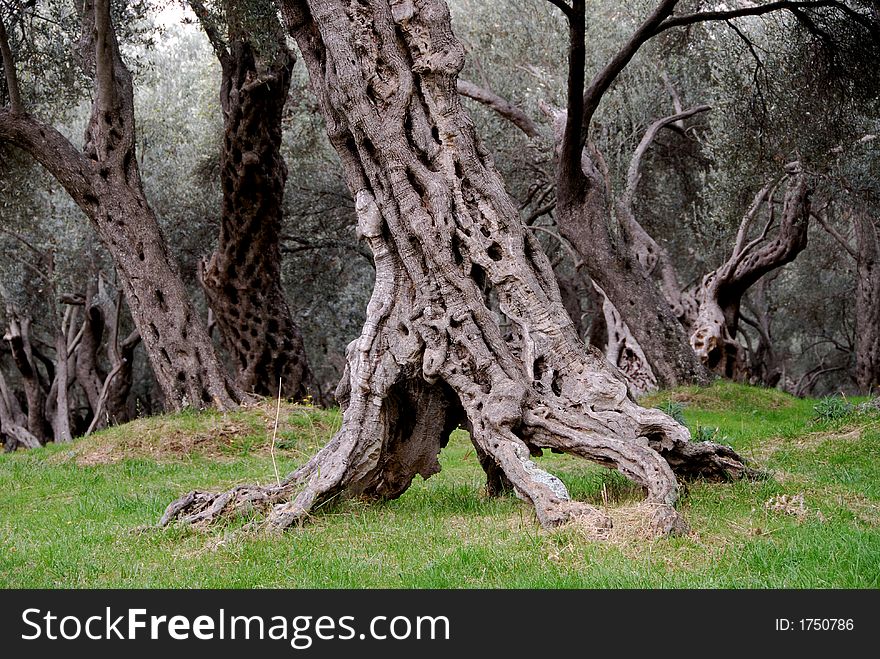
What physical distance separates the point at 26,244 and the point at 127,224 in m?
9.66

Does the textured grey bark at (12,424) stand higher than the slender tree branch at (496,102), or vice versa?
the slender tree branch at (496,102)

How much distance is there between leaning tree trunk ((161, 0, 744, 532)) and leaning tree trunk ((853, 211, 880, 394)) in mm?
14400

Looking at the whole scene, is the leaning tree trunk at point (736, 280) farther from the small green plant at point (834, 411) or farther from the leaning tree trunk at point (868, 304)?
the small green plant at point (834, 411)

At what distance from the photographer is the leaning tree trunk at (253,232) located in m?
15.0

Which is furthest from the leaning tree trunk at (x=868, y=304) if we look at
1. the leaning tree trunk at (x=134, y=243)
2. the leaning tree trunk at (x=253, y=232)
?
the leaning tree trunk at (x=134, y=243)

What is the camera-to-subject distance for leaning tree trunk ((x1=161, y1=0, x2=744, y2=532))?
6.52 meters

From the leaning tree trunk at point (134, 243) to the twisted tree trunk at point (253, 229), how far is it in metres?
2.82

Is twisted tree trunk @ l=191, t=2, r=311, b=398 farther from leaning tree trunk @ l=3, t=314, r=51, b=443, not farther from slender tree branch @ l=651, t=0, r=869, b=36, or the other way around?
leaning tree trunk @ l=3, t=314, r=51, b=443

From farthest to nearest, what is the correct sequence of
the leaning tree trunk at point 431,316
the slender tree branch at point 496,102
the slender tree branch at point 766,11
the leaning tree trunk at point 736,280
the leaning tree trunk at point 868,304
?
the leaning tree trunk at point 868,304 → the leaning tree trunk at point 736,280 → the slender tree branch at point 496,102 → the slender tree branch at point 766,11 → the leaning tree trunk at point 431,316

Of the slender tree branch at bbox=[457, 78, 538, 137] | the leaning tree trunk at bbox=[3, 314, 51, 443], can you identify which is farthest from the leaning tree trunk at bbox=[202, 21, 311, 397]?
the leaning tree trunk at bbox=[3, 314, 51, 443]

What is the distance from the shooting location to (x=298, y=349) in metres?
16.2

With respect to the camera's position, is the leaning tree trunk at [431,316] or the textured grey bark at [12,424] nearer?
the leaning tree trunk at [431,316]

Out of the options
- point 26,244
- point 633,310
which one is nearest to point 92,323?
point 26,244

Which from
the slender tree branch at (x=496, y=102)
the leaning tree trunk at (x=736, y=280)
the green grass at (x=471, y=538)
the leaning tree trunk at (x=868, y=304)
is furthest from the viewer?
the leaning tree trunk at (x=868, y=304)
